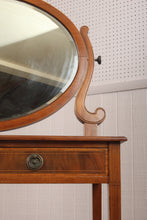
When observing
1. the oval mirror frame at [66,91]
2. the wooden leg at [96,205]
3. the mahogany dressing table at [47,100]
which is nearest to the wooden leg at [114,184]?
the mahogany dressing table at [47,100]

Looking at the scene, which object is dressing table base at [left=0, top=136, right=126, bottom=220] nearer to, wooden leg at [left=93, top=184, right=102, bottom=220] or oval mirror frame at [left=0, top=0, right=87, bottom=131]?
oval mirror frame at [left=0, top=0, right=87, bottom=131]

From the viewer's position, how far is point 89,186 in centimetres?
131

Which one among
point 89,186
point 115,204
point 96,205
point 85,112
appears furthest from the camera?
point 89,186

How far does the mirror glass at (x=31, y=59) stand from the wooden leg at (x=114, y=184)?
1.00 ft

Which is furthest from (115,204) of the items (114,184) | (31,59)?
(31,59)

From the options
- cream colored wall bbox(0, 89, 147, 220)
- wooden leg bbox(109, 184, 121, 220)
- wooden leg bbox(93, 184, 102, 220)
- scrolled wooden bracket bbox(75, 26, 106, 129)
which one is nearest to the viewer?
wooden leg bbox(109, 184, 121, 220)

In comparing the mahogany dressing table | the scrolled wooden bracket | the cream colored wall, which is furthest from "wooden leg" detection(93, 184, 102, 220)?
the scrolled wooden bracket

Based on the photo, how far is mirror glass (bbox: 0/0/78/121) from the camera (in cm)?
89

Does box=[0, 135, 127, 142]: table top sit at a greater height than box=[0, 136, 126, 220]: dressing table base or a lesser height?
greater

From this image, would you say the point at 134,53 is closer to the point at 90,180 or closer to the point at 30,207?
the point at 90,180

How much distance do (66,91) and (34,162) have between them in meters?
0.30

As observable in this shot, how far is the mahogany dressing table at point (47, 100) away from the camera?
2.28 ft

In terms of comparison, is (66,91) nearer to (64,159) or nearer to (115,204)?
(64,159)

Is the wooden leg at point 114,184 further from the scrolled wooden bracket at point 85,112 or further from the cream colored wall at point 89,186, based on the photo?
the cream colored wall at point 89,186
